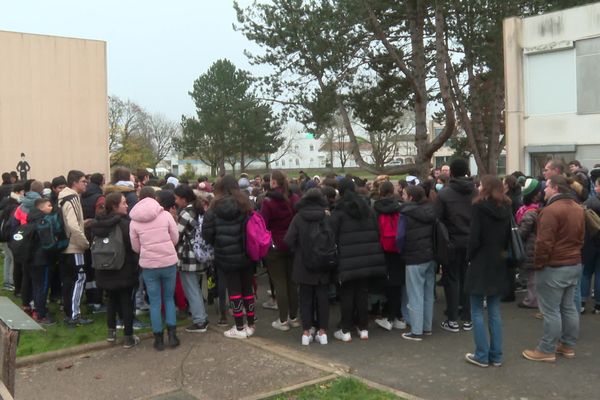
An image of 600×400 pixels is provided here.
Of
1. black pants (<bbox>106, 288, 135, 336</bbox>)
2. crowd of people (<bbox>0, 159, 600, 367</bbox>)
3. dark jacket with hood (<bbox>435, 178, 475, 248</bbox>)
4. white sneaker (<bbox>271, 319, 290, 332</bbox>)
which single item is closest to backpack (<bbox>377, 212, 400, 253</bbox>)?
crowd of people (<bbox>0, 159, 600, 367</bbox>)

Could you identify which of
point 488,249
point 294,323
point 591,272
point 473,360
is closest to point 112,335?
point 294,323

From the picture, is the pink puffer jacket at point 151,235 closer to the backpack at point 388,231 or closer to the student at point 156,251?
the student at point 156,251

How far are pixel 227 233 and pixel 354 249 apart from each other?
1.49 meters

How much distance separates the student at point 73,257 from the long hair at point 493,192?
4798 mm

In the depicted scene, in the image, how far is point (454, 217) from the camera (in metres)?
7.10

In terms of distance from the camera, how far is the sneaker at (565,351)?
6.04 meters

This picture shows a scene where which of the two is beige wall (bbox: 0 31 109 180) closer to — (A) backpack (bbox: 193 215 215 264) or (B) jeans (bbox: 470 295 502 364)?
(A) backpack (bbox: 193 215 215 264)

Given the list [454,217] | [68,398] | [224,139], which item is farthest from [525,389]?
[224,139]

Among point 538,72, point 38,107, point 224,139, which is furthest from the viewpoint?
point 224,139

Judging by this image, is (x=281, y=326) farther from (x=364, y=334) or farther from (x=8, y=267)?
(x=8, y=267)

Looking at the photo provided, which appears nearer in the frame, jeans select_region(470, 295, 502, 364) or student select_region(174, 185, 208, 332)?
jeans select_region(470, 295, 502, 364)

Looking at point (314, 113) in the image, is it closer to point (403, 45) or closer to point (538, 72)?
point (403, 45)

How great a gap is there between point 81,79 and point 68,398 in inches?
1150

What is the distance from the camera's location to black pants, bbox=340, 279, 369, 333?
6.83 meters
